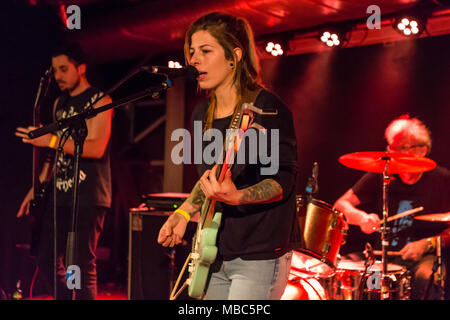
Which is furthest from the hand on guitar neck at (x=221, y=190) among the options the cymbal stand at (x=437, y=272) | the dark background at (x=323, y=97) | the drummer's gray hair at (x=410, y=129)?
the dark background at (x=323, y=97)

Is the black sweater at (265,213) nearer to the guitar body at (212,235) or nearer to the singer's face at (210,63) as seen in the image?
the guitar body at (212,235)

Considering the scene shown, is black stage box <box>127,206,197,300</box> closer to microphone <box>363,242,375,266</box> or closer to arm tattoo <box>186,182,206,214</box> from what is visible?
microphone <box>363,242,375,266</box>

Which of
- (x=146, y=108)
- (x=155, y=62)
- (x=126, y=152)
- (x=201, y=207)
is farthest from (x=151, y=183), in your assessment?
(x=201, y=207)

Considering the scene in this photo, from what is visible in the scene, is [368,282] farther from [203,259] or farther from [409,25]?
[203,259]

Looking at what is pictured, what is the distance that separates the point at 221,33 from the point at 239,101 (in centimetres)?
29

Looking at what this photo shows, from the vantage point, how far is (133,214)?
16.5ft

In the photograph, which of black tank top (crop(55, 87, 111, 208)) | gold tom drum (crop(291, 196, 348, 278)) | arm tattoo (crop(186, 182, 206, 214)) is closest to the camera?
arm tattoo (crop(186, 182, 206, 214))

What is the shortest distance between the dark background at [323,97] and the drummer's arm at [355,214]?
39cm

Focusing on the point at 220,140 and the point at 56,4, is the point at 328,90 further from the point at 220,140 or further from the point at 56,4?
the point at 220,140

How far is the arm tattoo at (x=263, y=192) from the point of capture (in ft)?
6.39

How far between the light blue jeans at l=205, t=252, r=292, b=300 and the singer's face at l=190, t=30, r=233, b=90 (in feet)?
2.40

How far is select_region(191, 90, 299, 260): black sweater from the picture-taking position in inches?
80.0
